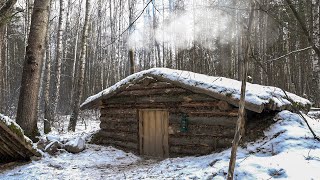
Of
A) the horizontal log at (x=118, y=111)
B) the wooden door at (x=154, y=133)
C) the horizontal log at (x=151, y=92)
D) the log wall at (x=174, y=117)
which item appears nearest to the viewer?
the log wall at (x=174, y=117)

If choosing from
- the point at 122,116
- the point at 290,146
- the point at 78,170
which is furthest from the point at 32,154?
the point at 290,146

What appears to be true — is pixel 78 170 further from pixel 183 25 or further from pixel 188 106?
pixel 183 25

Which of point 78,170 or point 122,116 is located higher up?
point 122,116

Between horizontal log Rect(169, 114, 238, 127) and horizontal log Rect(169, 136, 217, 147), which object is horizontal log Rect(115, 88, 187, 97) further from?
horizontal log Rect(169, 136, 217, 147)

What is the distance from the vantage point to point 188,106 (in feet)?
30.8

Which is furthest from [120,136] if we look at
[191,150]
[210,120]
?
Answer: [210,120]

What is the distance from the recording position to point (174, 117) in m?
9.71

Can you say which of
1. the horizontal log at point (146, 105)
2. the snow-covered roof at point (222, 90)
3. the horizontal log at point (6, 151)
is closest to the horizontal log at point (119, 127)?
the horizontal log at point (146, 105)

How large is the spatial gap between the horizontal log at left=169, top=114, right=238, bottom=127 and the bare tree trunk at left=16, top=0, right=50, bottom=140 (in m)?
4.01

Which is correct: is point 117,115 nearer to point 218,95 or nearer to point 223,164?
point 218,95

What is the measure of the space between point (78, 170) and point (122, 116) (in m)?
3.27

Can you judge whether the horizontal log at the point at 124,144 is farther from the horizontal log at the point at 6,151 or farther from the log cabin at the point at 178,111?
the horizontal log at the point at 6,151

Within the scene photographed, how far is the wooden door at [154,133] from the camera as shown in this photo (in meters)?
10.1

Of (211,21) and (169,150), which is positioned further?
(211,21)
